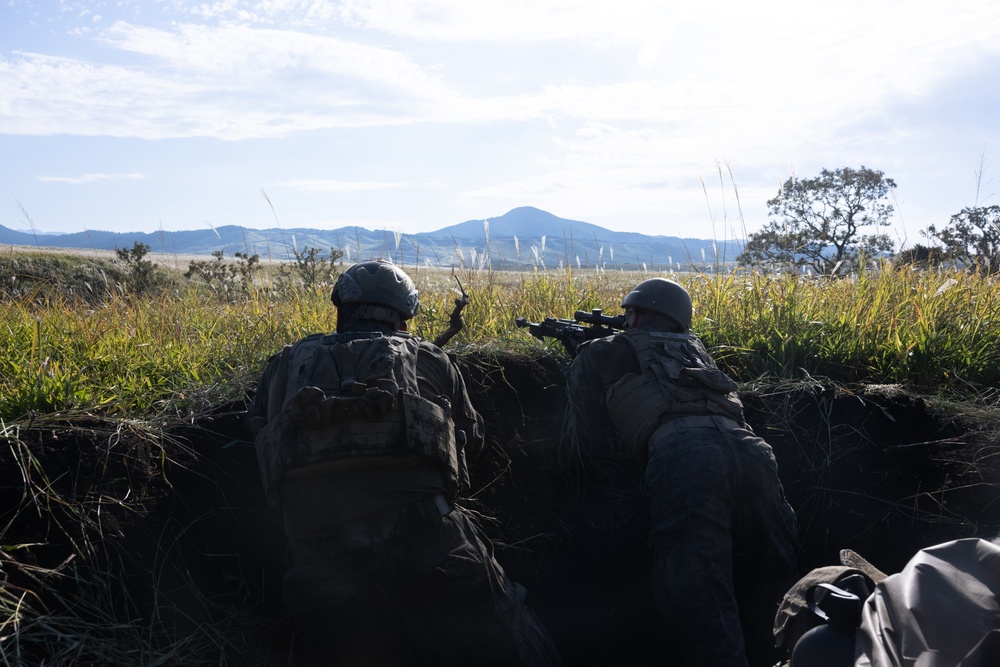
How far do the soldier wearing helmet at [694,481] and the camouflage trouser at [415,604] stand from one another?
28.5 inches

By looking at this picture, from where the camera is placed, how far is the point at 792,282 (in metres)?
5.70

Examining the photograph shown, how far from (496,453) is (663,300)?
131cm

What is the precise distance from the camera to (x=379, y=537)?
2977 millimetres

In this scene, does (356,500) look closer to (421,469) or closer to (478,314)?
(421,469)

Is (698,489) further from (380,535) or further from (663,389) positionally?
(380,535)

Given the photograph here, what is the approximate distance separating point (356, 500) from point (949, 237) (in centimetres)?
1162

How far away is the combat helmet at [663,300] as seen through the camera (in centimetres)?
427

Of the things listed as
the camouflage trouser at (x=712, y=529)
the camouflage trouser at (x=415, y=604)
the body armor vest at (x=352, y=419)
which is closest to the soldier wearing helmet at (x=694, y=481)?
the camouflage trouser at (x=712, y=529)

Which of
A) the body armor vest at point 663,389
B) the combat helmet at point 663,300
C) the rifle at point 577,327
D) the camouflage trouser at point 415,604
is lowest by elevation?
the camouflage trouser at point 415,604

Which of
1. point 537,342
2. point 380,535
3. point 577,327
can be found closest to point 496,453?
point 577,327

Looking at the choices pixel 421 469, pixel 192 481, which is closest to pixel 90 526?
pixel 192 481

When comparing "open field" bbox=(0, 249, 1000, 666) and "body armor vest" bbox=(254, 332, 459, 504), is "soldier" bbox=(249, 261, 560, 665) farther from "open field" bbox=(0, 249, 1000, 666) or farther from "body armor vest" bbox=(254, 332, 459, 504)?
"open field" bbox=(0, 249, 1000, 666)

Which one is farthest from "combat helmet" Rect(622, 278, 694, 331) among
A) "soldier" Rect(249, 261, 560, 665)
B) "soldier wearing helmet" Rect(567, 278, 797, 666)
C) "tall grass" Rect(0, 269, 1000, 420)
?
"soldier" Rect(249, 261, 560, 665)

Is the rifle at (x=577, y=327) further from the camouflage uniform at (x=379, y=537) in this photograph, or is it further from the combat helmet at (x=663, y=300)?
the camouflage uniform at (x=379, y=537)
